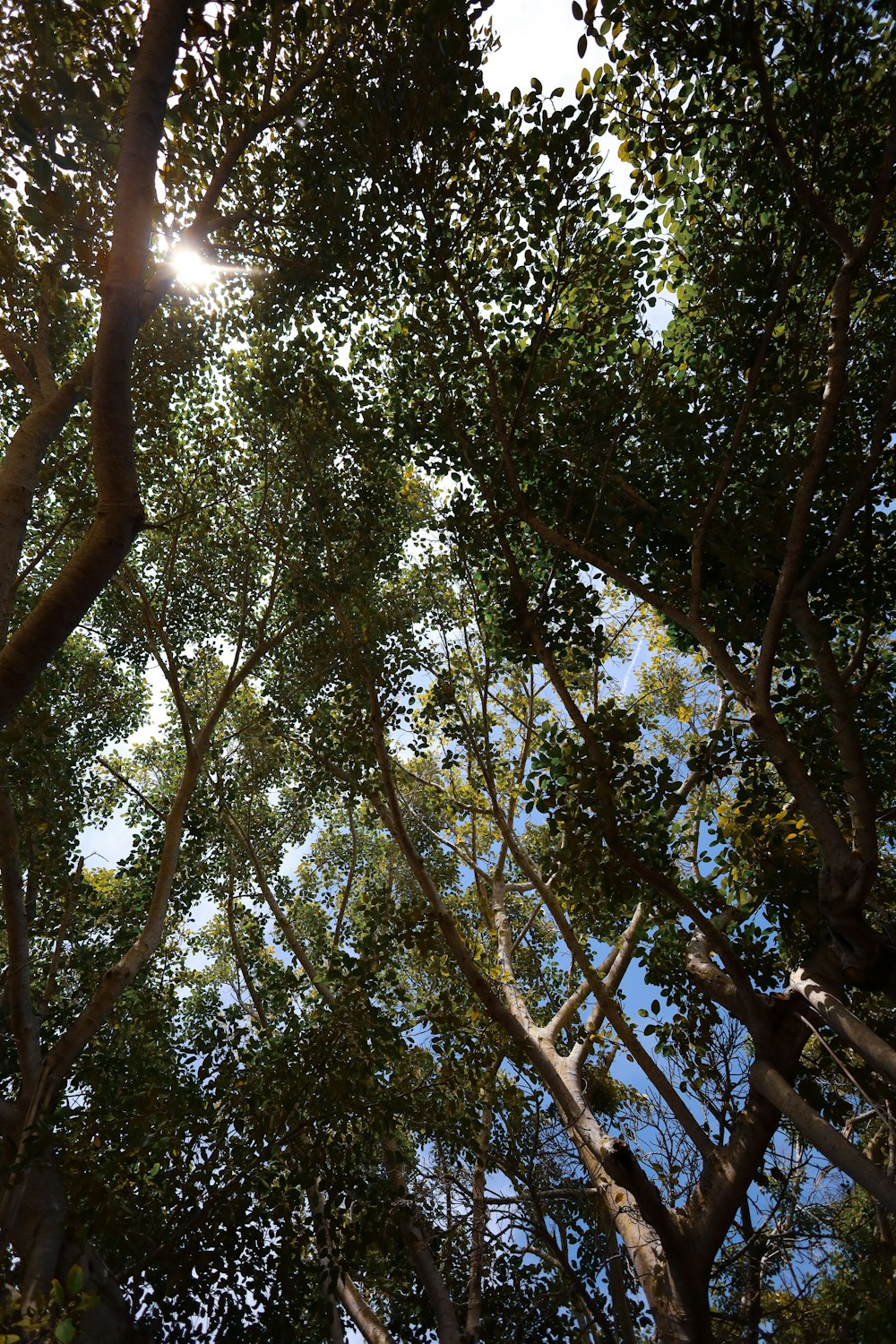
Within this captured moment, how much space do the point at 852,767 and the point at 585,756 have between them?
1.80m

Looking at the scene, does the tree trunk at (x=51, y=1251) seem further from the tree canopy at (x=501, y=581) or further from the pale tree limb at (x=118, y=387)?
the pale tree limb at (x=118, y=387)

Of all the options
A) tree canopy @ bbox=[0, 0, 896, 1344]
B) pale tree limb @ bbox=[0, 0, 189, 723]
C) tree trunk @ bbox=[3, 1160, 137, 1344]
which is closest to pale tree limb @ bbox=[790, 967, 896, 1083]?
tree canopy @ bbox=[0, 0, 896, 1344]

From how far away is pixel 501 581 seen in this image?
7363 millimetres

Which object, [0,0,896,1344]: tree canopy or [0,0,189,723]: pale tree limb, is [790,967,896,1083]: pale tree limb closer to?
[0,0,896,1344]: tree canopy

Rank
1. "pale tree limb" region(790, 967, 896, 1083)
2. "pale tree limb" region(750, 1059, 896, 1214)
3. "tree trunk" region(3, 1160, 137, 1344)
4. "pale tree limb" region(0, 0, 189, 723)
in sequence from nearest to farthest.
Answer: "pale tree limb" region(0, 0, 189, 723), "pale tree limb" region(750, 1059, 896, 1214), "pale tree limb" region(790, 967, 896, 1083), "tree trunk" region(3, 1160, 137, 1344)

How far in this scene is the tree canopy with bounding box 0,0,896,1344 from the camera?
4.62 m

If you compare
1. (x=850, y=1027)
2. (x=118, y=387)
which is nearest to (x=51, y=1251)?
(x=850, y=1027)

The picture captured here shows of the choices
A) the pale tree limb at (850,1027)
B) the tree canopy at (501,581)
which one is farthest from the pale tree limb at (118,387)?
the pale tree limb at (850,1027)

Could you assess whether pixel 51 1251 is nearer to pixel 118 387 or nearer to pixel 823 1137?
pixel 823 1137

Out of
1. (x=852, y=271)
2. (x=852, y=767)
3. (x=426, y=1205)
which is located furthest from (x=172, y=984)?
(x=852, y=271)

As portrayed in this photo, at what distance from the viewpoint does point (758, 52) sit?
4.31 meters

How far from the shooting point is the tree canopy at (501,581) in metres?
4.62

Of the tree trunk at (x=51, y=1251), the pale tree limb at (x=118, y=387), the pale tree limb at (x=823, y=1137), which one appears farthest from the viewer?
the tree trunk at (x=51, y=1251)

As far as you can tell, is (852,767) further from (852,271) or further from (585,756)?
(852,271)
